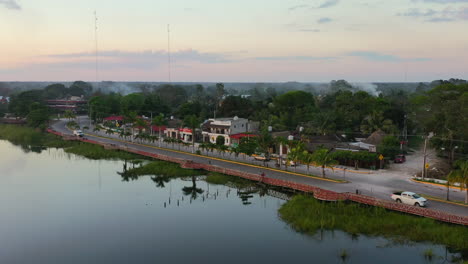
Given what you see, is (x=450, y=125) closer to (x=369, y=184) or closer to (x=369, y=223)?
(x=369, y=184)

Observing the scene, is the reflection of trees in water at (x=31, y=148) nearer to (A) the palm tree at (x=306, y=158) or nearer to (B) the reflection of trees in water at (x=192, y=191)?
(B) the reflection of trees in water at (x=192, y=191)

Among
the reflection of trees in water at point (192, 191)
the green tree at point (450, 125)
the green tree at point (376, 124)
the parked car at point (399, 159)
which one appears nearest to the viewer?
the reflection of trees in water at point (192, 191)

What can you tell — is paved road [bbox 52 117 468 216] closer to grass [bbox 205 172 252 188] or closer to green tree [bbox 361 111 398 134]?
grass [bbox 205 172 252 188]

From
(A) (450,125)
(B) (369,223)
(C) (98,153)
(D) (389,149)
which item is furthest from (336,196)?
(C) (98,153)

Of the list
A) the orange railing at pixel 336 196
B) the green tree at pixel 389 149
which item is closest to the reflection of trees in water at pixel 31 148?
the orange railing at pixel 336 196

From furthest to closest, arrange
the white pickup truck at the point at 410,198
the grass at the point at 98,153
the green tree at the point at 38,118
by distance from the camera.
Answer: the green tree at the point at 38,118, the grass at the point at 98,153, the white pickup truck at the point at 410,198

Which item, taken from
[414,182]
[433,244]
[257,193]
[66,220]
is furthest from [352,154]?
[66,220]
